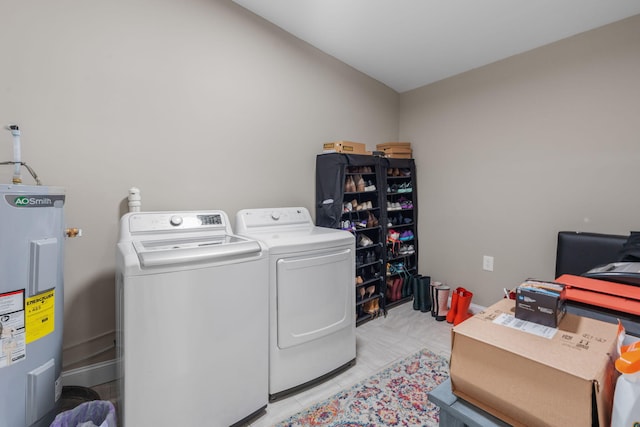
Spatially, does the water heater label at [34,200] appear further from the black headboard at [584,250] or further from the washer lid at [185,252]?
the black headboard at [584,250]

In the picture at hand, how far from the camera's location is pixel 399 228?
3.31 metres

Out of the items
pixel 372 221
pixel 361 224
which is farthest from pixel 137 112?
pixel 372 221

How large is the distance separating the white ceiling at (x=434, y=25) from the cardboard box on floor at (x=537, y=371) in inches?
87.2

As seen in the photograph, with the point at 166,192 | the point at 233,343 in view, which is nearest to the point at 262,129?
the point at 166,192

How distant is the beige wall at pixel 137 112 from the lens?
4.91 ft

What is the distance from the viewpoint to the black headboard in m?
2.04

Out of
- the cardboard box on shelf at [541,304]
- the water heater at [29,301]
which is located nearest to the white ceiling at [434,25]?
Result: the water heater at [29,301]

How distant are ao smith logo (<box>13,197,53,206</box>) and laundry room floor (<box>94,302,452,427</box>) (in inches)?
46.6

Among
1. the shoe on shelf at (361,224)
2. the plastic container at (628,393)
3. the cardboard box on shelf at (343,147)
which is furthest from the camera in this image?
the shoe on shelf at (361,224)

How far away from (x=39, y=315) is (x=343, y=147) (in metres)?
2.22

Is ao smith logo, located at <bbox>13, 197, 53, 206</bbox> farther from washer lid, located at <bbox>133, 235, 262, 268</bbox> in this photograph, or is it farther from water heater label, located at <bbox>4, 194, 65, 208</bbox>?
washer lid, located at <bbox>133, 235, 262, 268</bbox>

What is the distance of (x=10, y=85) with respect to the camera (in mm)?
1421

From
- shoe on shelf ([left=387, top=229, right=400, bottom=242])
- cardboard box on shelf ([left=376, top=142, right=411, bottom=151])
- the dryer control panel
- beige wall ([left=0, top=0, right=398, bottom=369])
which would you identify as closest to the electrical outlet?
shoe on shelf ([left=387, top=229, right=400, bottom=242])

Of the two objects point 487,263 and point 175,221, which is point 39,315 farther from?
point 487,263
